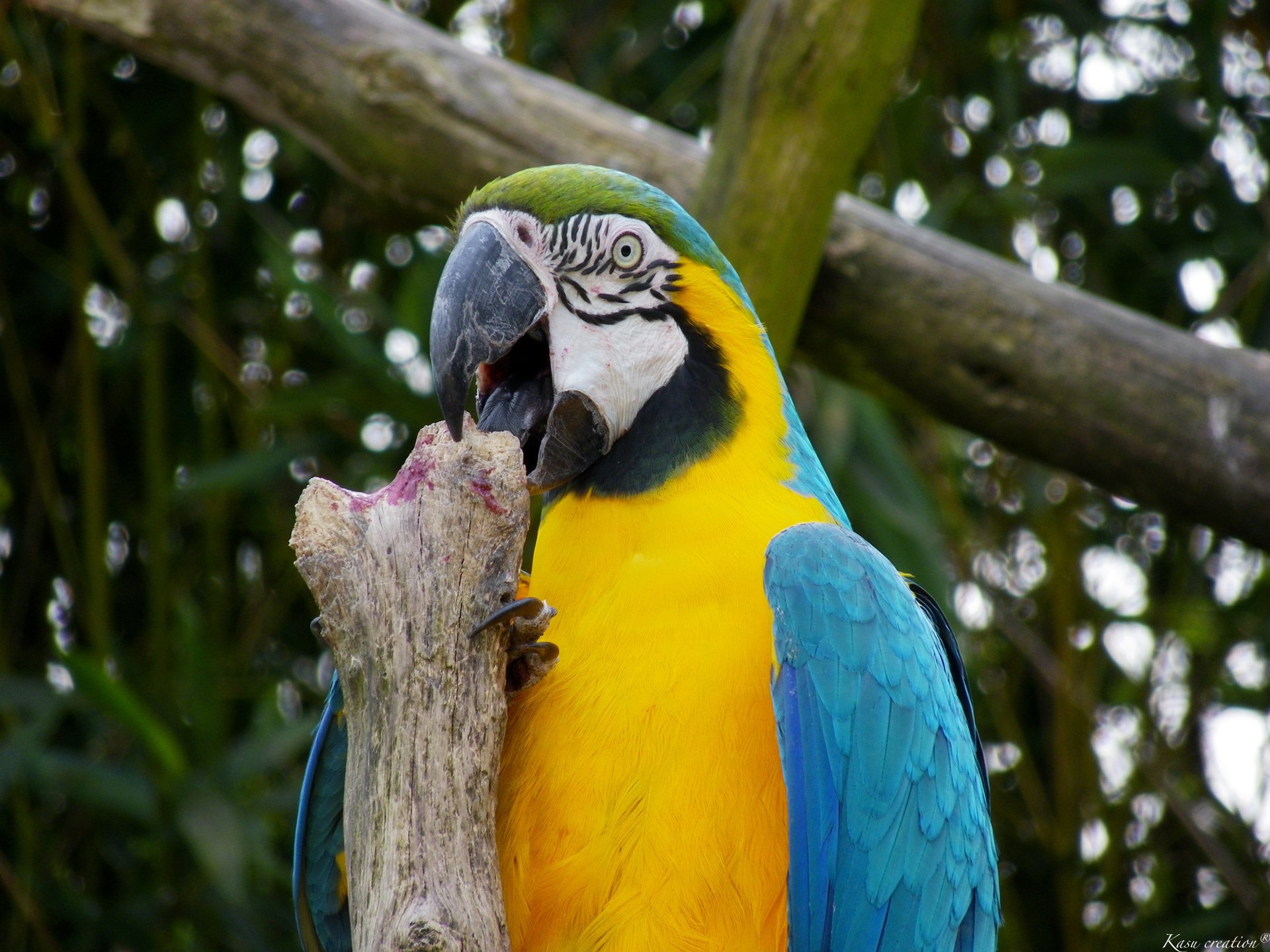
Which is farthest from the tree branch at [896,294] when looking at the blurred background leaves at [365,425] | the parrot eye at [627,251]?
the parrot eye at [627,251]

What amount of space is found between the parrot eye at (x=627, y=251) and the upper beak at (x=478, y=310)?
0.32ft

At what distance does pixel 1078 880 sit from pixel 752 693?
2.35m

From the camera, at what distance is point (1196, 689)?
3463mm

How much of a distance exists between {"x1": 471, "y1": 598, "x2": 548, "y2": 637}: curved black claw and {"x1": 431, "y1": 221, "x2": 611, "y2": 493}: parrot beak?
19 cm

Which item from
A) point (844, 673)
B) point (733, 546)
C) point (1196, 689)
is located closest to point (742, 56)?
point (733, 546)

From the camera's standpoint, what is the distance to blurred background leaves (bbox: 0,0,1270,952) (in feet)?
9.37

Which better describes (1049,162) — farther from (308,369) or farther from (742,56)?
(308,369)

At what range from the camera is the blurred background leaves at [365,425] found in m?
2.86

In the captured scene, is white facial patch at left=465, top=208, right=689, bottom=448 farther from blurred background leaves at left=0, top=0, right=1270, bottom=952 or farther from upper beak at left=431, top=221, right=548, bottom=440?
blurred background leaves at left=0, top=0, right=1270, bottom=952

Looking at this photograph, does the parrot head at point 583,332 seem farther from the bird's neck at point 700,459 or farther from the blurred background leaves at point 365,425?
the blurred background leaves at point 365,425

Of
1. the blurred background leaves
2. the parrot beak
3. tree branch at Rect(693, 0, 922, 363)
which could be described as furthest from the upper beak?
the blurred background leaves

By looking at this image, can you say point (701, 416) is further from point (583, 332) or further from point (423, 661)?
point (423, 661)

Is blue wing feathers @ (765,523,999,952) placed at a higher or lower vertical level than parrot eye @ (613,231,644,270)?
lower

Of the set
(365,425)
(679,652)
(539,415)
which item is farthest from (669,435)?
(365,425)
